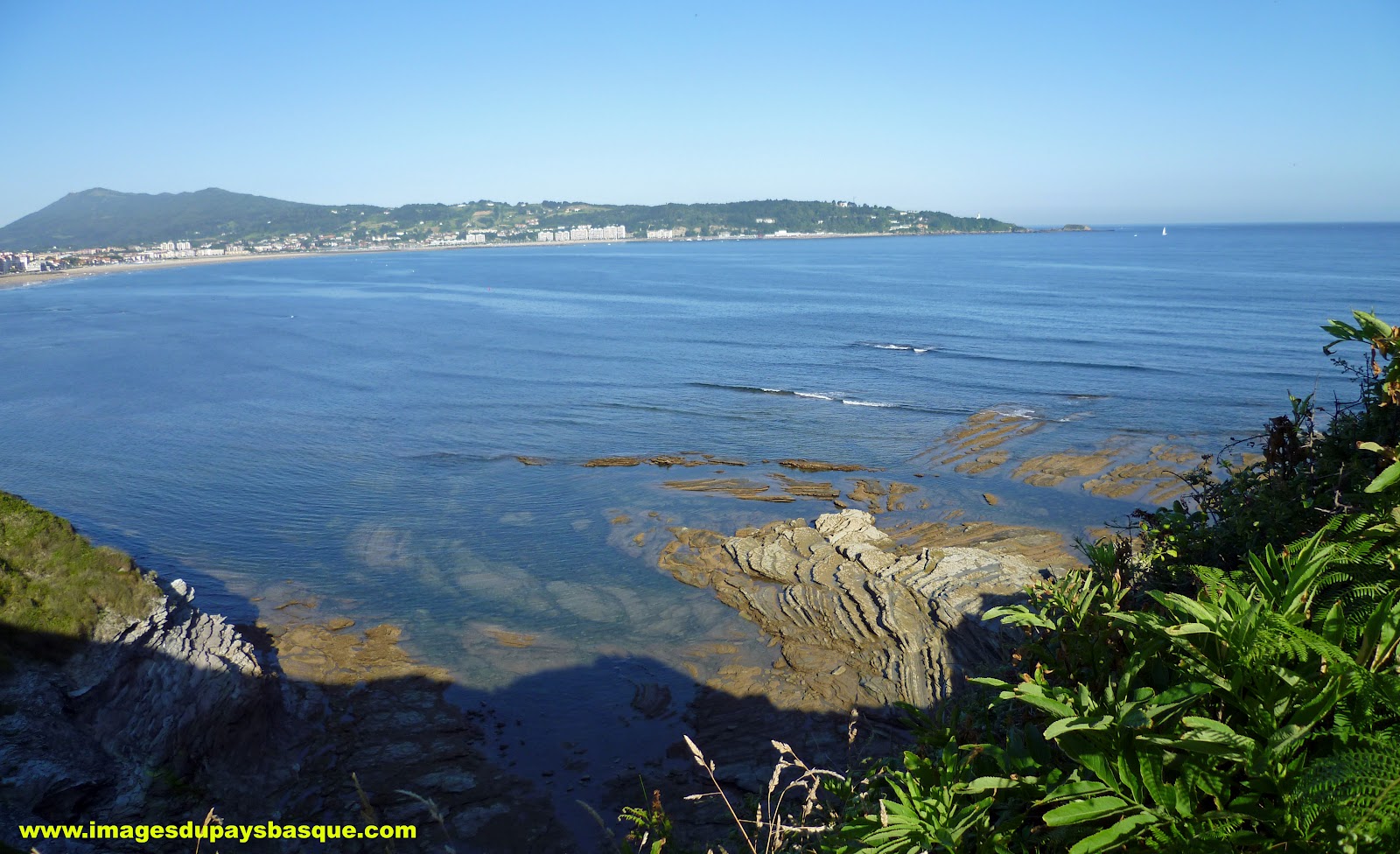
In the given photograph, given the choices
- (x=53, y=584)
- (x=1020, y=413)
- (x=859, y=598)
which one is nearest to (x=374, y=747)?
(x=53, y=584)

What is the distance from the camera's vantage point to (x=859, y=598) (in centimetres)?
1806

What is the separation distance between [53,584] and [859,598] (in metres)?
15.6

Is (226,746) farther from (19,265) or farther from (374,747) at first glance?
(19,265)

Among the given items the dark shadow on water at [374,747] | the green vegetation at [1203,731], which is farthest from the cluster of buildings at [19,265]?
the green vegetation at [1203,731]

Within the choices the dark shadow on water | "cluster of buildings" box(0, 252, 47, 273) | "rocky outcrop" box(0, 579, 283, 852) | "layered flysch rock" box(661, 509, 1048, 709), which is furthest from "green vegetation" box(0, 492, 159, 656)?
"cluster of buildings" box(0, 252, 47, 273)

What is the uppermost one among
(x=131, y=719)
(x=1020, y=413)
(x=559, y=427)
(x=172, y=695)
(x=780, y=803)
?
(x=780, y=803)

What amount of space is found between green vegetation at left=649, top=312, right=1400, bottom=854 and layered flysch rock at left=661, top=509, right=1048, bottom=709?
424 inches

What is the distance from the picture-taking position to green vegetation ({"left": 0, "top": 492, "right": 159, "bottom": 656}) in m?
13.6

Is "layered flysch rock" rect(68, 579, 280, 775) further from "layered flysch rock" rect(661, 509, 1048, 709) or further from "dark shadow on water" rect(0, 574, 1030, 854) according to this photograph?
"layered flysch rock" rect(661, 509, 1048, 709)

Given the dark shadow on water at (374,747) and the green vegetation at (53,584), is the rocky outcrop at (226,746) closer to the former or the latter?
the dark shadow on water at (374,747)

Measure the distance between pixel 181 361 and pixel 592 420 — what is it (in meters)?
35.3

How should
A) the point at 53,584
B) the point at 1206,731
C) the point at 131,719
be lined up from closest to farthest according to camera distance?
the point at 1206,731 < the point at 131,719 < the point at 53,584

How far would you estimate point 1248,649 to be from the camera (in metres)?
2.90

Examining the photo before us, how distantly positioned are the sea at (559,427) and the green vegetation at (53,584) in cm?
339
